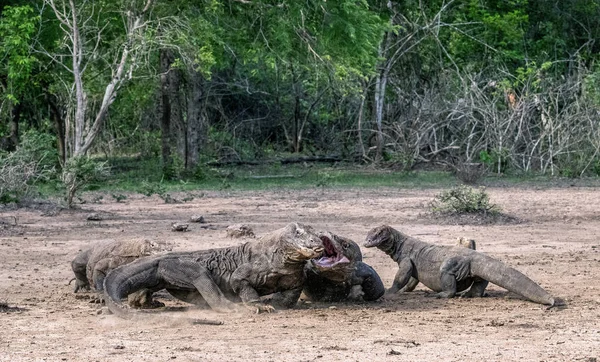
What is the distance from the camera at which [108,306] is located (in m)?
7.57

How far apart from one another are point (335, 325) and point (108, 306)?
162 centimetres

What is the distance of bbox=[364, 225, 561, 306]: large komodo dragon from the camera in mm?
8250

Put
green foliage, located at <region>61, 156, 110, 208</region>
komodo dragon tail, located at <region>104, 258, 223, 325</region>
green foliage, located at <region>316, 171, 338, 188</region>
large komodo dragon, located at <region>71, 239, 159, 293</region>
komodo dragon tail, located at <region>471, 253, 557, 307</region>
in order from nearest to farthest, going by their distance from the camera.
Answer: komodo dragon tail, located at <region>104, 258, 223, 325</region> < komodo dragon tail, located at <region>471, 253, 557, 307</region> < large komodo dragon, located at <region>71, 239, 159, 293</region> < green foliage, located at <region>61, 156, 110, 208</region> < green foliage, located at <region>316, 171, 338, 188</region>

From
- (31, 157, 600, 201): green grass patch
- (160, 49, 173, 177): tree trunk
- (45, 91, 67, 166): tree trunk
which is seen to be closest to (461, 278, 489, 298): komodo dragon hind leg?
(31, 157, 600, 201): green grass patch

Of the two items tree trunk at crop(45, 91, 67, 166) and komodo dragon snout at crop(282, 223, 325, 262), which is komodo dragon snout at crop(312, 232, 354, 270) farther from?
tree trunk at crop(45, 91, 67, 166)

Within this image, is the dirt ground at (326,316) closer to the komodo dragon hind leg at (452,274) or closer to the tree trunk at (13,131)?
the komodo dragon hind leg at (452,274)

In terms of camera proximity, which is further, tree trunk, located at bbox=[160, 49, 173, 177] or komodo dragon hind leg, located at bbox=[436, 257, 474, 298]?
tree trunk, located at bbox=[160, 49, 173, 177]

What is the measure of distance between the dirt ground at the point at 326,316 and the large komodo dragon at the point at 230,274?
166mm

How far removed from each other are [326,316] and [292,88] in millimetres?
23437

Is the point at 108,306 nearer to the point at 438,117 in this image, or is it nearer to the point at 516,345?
the point at 516,345

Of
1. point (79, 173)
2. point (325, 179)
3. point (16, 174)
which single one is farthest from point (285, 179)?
point (16, 174)

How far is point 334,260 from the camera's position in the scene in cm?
777

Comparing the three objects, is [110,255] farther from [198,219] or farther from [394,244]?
[198,219]

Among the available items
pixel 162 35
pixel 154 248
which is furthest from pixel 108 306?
pixel 162 35
